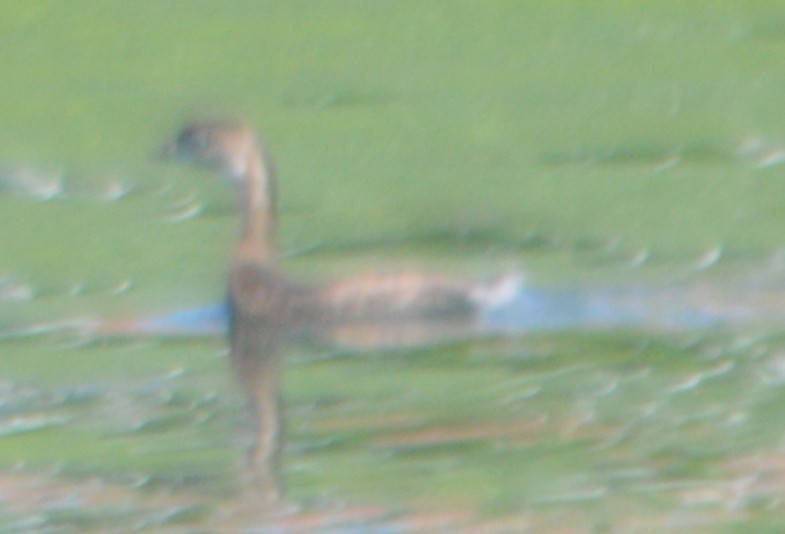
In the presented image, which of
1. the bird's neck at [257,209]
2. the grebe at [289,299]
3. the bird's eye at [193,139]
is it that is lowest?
the grebe at [289,299]

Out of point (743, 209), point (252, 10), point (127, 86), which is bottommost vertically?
point (743, 209)

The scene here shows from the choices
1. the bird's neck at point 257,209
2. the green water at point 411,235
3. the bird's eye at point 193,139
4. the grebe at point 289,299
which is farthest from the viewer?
the bird's eye at point 193,139

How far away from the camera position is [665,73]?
17.5 meters

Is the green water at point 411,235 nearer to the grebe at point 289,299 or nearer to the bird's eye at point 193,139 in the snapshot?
the grebe at point 289,299

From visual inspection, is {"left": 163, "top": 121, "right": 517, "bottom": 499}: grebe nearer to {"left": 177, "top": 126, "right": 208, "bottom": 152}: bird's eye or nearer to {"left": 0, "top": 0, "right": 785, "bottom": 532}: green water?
{"left": 0, "top": 0, "right": 785, "bottom": 532}: green water

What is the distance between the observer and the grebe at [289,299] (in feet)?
36.3

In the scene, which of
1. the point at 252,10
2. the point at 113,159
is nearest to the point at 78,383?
the point at 113,159

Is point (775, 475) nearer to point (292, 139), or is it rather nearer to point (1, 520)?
point (1, 520)

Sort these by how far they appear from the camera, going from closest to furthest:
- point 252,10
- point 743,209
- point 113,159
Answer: point 743,209 < point 113,159 < point 252,10

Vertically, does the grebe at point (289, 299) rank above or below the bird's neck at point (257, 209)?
below

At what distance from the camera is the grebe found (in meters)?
11.1

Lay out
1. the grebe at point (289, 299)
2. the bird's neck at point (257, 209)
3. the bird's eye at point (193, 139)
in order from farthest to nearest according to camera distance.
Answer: the bird's eye at point (193, 139)
the bird's neck at point (257, 209)
the grebe at point (289, 299)

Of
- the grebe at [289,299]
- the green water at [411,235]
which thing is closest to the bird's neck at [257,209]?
the grebe at [289,299]

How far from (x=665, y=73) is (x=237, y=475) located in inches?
365
